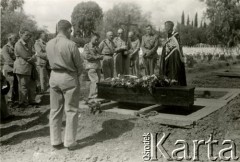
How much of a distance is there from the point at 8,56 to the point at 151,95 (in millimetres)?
4065

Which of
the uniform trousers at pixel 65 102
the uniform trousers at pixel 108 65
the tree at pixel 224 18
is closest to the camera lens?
the uniform trousers at pixel 65 102

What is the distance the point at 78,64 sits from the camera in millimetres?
5027

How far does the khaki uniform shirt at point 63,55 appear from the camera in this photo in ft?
16.1

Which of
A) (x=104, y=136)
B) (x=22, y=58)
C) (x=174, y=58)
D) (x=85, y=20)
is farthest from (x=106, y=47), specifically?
(x=85, y=20)

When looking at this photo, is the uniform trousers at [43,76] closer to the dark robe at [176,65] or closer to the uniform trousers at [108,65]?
the uniform trousers at [108,65]

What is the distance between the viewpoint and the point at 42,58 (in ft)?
29.6

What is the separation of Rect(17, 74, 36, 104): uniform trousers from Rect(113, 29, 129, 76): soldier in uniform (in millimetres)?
2832

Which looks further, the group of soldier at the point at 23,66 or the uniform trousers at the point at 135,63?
the uniform trousers at the point at 135,63

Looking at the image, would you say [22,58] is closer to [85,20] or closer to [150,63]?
[150,63]

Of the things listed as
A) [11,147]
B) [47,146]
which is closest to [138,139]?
[47,146]

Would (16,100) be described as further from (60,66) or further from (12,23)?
(12,23)

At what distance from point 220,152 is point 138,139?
139 cm

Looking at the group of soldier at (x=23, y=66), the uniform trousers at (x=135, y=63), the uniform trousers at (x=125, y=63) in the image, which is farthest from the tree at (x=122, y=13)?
the group of soldier at (x=23, y=66)

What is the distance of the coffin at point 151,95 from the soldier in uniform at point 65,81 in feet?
7.58
